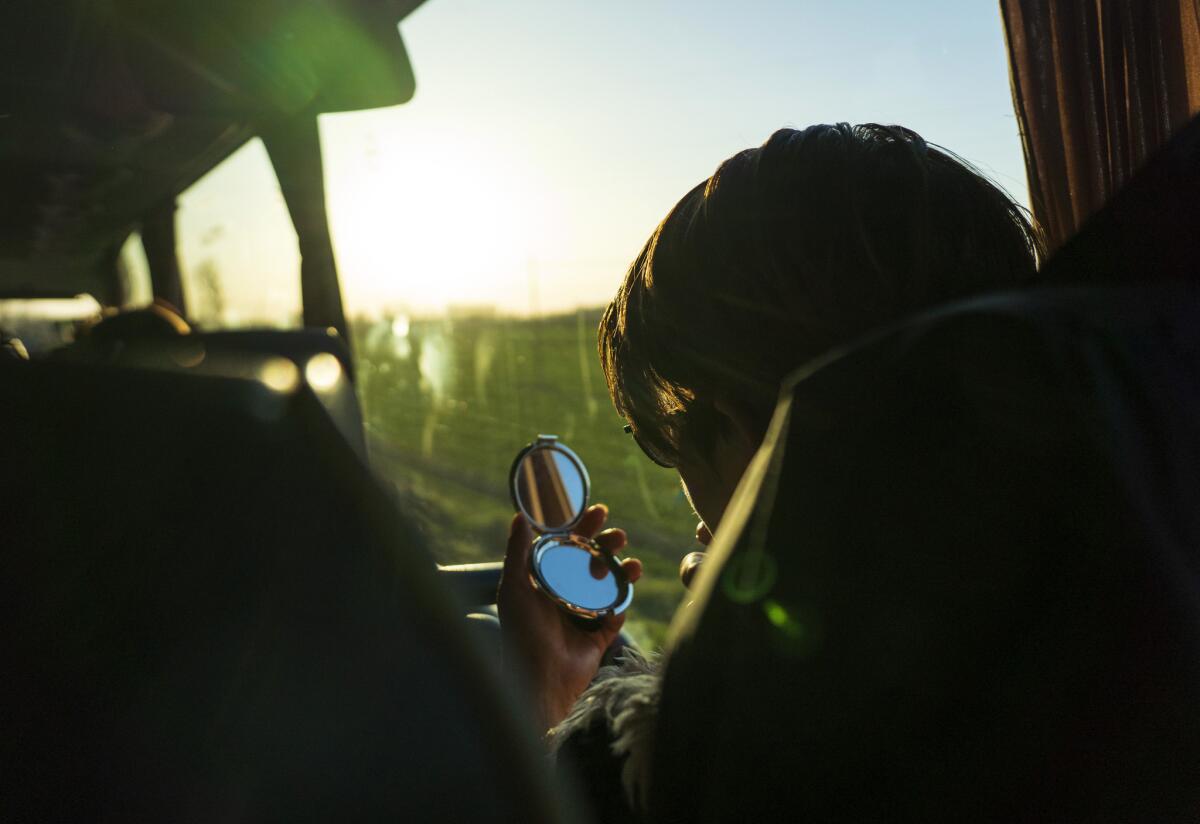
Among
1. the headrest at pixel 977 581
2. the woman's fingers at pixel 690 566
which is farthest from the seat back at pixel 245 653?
the woman's fingers at pixel 690 566

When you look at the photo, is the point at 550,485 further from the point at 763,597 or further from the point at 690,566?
the point at 763,597

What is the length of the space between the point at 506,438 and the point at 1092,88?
4.42m

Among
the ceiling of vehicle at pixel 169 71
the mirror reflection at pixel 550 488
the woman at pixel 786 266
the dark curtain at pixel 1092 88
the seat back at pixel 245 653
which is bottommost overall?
the mirror reflection at pixel 550 488

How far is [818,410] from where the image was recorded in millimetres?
501

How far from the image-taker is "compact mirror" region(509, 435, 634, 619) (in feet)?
5.72

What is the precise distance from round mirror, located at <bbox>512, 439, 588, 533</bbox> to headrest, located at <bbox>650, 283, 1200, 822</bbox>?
1.38 meters

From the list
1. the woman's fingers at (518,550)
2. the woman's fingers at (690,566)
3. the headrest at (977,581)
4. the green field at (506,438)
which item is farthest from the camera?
the green field at (506,438)

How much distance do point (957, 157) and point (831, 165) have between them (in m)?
0.17

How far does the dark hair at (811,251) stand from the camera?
2.64ft

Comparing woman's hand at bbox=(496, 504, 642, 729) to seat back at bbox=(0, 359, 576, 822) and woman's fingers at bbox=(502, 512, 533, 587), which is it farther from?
seat back at bbox=(0, 359, 576, 822)

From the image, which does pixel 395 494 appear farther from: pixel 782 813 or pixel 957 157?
pixel 957 157

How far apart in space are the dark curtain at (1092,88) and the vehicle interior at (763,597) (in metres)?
1.40

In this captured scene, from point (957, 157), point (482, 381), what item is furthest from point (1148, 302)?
point (482, 381)

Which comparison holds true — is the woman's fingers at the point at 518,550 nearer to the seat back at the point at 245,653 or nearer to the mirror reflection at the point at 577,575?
the mirror reflection at the point at 577,575
